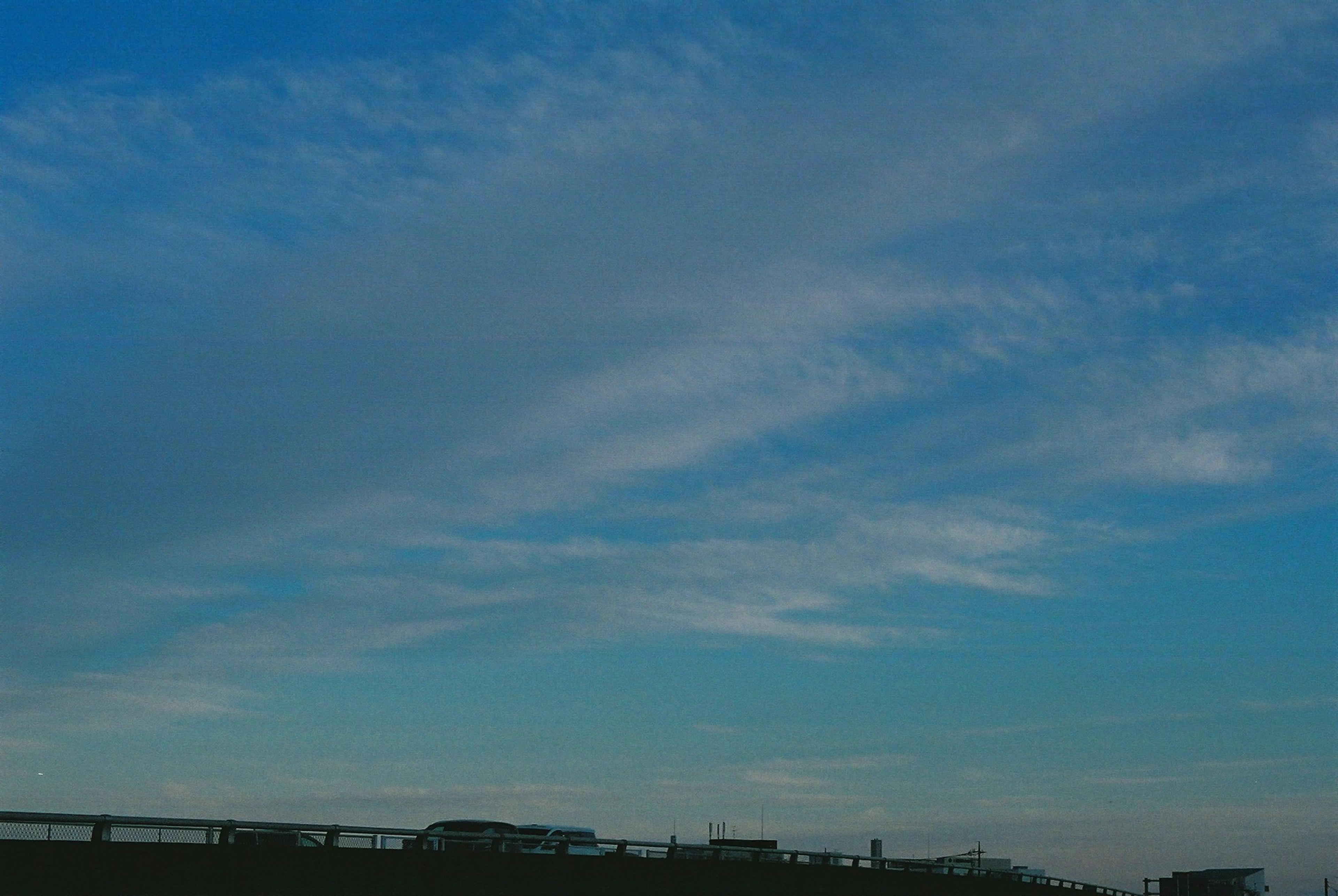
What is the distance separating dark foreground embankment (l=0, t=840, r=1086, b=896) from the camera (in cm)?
2959

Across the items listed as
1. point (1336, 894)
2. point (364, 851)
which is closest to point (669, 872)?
point (364, 851)

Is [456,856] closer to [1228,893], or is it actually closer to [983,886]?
[983,886]

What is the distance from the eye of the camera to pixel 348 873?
3416cm

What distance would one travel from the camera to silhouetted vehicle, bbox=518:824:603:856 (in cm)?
3956

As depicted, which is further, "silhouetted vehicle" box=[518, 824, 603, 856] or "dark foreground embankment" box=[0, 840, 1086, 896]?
"silhouetted vehicle" box=[518, 824, 603, 856]

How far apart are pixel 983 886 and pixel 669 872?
2381 centimetres

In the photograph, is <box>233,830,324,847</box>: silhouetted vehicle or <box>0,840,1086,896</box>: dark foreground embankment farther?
<box>233,830,324,847</box>: silhouetted vehicle

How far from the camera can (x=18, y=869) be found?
28.8 m

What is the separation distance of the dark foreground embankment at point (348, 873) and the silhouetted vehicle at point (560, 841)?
487 millimetres

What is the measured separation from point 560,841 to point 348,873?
23.2 feet

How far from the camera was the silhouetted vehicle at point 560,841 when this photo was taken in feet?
130

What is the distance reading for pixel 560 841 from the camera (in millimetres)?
39688

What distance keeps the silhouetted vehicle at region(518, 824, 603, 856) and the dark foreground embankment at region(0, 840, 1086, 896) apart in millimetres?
487

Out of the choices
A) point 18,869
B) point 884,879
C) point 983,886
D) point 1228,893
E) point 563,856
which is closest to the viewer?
point 18,869
